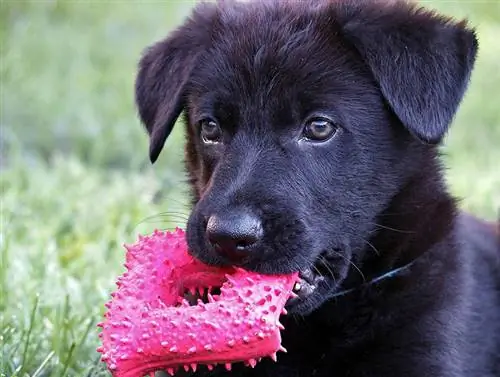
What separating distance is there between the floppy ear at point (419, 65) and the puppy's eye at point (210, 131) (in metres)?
0.52

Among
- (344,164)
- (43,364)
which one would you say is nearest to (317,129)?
(344,164)

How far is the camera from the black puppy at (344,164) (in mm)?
2793

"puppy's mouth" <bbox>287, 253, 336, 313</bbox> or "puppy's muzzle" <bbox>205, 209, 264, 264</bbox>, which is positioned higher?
"puppy's muzzle" <bbox>205, 209, 264, 264</bbox>

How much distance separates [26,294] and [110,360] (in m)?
1.42

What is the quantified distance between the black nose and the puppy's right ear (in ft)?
2.39

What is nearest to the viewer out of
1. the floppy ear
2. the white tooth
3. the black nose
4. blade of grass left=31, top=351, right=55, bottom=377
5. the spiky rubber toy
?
the spiky rubber toy

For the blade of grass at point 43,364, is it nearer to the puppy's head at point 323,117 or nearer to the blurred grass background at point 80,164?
the blurred grass background at point 80,164

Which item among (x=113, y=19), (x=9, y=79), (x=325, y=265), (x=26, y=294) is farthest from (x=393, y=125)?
(x=113, y=19)

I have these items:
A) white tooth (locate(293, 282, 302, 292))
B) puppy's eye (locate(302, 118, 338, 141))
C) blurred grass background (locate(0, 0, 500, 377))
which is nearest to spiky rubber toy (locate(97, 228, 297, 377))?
white tooth (locate(293, 282, 302, 292))

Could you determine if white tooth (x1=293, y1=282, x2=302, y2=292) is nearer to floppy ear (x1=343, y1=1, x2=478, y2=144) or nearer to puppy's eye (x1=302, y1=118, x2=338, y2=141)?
puppy's eye (x1=302, y1=118, x2=338, y2=141)

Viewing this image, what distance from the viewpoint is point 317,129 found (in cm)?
287

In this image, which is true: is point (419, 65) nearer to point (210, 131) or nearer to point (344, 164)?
point (344, 164)

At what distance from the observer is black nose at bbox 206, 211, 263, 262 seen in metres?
2.53

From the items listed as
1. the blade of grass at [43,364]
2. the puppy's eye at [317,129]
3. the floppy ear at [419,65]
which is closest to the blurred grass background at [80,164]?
the blade of grass at [43,364]
